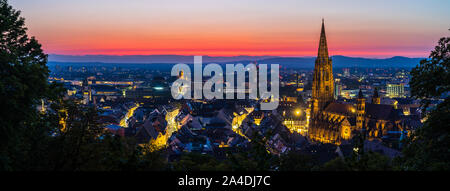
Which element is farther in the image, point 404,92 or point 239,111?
point 404,92

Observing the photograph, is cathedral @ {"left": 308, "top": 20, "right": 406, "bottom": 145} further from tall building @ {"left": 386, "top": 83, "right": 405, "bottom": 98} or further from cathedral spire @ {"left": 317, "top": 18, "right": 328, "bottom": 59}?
tall building @ {"left": 386, "top": 83, "right": 405, "bottom": 98}

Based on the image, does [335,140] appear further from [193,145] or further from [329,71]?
[193,145]

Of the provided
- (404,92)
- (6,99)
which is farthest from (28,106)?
(404,92)

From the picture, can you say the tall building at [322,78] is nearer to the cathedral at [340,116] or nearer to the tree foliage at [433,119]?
the cathedral at [340,116]

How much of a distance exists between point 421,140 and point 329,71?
59175 millimetres

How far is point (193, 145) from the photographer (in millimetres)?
49000

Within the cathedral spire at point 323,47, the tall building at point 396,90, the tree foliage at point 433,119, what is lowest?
the tall building at point 396,90

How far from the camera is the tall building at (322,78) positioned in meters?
76.2

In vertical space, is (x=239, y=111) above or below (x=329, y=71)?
below

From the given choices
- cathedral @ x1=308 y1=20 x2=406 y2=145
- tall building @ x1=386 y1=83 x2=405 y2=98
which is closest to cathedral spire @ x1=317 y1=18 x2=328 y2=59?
cathedral @ x1=308 y1=20 x2=406 y2=145

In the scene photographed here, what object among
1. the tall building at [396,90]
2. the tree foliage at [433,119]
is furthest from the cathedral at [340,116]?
the tall building at [396,90]

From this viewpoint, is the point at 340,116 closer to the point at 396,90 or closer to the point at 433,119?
the point at 433,119

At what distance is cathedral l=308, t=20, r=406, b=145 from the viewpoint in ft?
219

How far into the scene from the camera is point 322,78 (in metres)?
77.1
